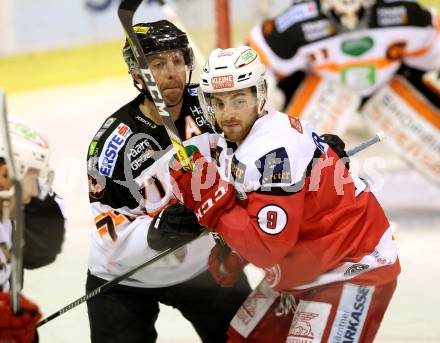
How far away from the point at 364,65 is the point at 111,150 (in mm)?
2694

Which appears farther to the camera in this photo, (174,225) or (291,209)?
(174,225)

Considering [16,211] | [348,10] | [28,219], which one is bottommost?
[348,10]

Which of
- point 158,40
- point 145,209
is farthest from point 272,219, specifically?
point 158,40

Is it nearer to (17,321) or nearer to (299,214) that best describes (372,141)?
(299,214)

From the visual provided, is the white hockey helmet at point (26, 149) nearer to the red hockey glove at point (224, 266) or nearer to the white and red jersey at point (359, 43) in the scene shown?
the red hockey glove at point (224, 266)

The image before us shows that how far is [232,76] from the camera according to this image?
2668mm

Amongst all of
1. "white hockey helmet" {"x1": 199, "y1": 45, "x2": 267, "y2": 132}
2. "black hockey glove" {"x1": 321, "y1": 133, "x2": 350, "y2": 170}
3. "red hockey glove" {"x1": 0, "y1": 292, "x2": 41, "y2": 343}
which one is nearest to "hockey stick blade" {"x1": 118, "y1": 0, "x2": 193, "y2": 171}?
"white hockey helmet" {"x1": 199, "y1": 45, "x2": 267, "y2": 132}

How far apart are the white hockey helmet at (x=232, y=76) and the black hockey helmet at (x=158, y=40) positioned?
0.71 ft

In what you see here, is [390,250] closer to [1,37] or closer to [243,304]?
[243,304]

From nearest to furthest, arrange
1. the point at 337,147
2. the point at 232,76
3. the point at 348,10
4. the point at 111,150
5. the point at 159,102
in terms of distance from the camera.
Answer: the point at 232,76 < the point at 159,102 < the point at 111,150 < the point at 337,147 < the point at 348,10

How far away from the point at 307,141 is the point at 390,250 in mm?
386

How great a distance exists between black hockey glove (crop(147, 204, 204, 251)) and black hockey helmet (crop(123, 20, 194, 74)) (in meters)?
0.43

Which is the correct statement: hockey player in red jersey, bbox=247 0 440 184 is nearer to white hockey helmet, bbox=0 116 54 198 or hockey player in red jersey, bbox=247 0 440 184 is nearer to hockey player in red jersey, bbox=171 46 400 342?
hockey player in red jersey, bbox=171 46 400 342

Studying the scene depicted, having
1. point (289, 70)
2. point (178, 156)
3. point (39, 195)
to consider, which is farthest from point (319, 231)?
point (289, 70)
